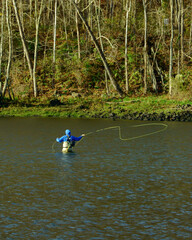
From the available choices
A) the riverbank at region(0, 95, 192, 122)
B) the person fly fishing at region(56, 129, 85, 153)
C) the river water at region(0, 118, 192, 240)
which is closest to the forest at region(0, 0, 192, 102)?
the riverbank at region(0, 95, 192, 122)

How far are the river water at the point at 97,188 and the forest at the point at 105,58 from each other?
2007 centimetres

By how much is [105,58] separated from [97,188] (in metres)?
32.8

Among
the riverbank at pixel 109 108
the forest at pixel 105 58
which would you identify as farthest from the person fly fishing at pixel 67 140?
the forest at pixel 105 58

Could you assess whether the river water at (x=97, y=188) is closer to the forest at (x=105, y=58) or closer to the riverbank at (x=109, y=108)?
the riverbank at (x=109, y=108)

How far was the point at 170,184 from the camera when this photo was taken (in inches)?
661

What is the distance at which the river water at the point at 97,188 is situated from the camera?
1195 cm

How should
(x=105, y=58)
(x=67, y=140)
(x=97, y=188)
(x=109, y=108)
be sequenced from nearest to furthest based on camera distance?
(x=97, y=188), (x=67, y=140), (x=109, y=108), (x=105, y=58)

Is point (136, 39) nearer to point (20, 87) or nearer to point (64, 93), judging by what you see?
point (64, 93)

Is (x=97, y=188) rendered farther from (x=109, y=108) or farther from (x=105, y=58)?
(x=105, y=58)

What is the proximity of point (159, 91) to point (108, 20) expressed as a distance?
13894 millimetres

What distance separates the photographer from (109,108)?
42.6 meters

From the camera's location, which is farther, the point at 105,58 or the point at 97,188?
the point at 105,58

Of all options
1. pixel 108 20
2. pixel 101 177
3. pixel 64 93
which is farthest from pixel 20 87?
pixel 101 177

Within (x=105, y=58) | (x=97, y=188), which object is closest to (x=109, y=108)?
(x=105, y=58)
